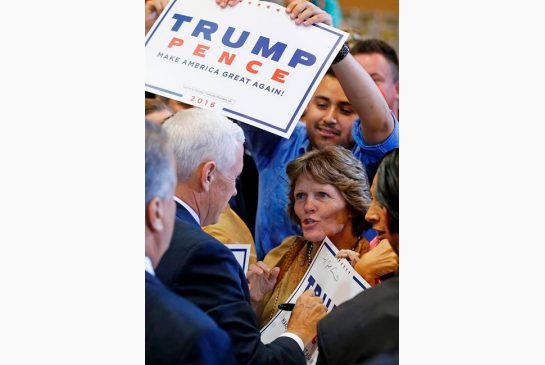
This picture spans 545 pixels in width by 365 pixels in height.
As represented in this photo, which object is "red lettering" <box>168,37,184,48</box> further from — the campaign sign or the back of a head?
the back of a head

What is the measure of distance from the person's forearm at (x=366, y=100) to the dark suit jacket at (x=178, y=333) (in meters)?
0.69

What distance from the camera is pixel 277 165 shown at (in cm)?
270

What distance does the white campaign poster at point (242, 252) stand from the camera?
2.67 metres

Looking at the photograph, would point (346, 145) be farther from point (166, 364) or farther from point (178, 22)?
point (166, 364)

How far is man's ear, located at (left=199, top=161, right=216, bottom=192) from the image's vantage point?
2561 mm

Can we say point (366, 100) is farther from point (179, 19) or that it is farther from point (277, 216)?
point (179, 19)

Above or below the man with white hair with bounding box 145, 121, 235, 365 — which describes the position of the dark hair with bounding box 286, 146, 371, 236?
above

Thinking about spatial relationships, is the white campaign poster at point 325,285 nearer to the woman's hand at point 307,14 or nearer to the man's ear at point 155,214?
the man's ear at point 155,214

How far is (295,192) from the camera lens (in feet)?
8.82

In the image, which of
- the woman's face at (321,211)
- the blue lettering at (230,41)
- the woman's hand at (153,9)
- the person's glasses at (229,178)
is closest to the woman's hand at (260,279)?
the woman's face at (321,211)

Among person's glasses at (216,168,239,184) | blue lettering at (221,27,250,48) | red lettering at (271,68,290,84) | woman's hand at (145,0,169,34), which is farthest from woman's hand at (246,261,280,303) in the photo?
woman's hand at (145,0,169,34)

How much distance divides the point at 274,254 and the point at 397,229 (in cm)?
37

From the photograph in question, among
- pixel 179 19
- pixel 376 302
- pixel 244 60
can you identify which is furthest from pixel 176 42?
pixel 376 302

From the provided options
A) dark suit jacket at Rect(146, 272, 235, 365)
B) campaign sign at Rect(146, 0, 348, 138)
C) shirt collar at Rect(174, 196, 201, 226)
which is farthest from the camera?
campaign sign at Rect(146, 0, 348, 138)
